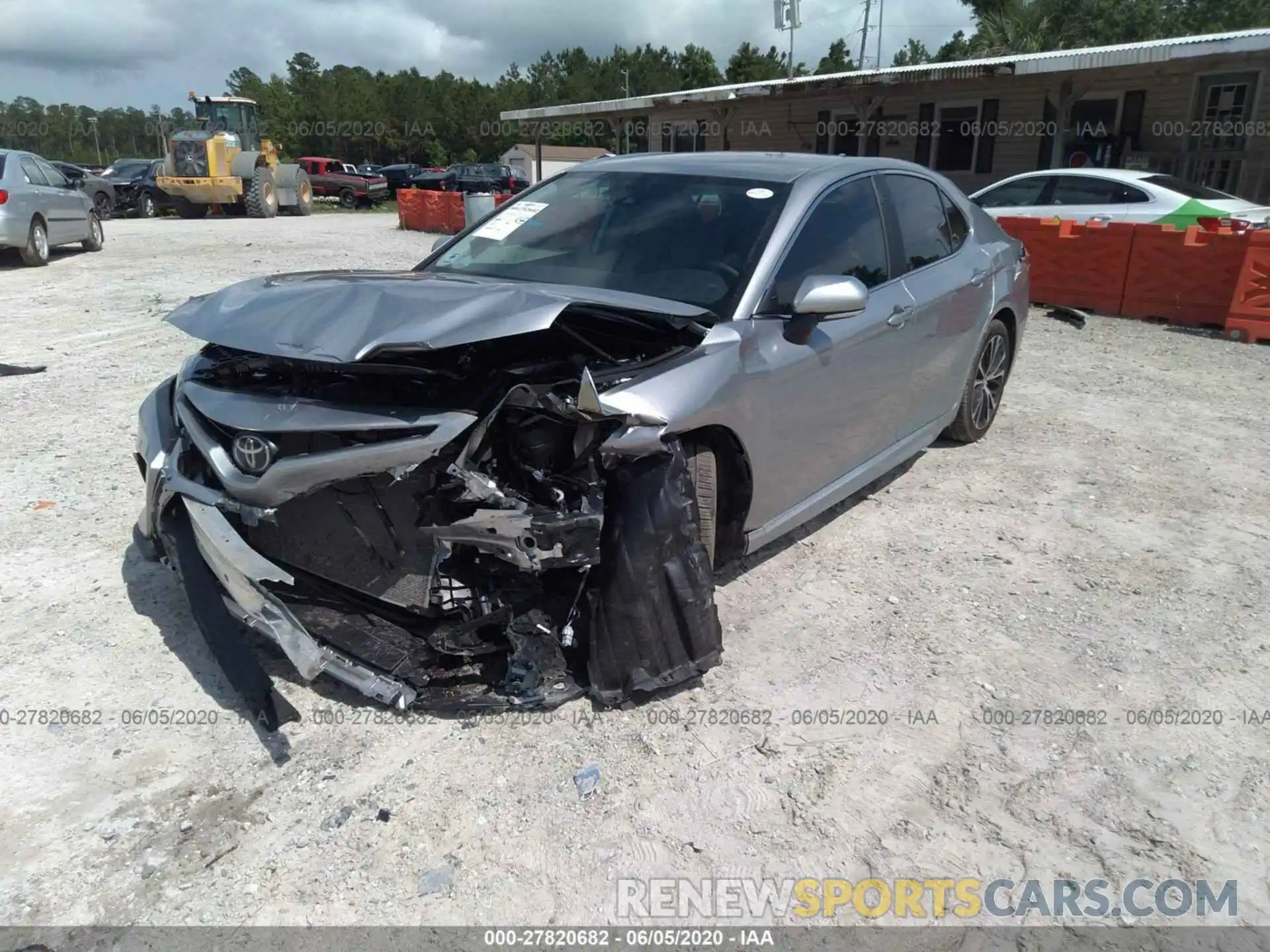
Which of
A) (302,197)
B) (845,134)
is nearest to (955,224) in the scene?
(845,134)

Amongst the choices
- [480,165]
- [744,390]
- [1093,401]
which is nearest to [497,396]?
[744,390]

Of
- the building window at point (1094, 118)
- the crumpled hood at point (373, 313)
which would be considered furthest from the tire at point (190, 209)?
the crumpled hood at point (373, 313)

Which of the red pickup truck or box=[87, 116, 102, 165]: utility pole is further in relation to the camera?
box=[87, 116, 102, 165]: utility pole

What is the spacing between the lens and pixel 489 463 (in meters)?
2.88

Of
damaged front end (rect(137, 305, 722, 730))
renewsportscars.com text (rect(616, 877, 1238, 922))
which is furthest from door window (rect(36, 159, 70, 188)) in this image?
renewsportscars.com text (rect(616, 877, 1238, 922))

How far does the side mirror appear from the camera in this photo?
337cm

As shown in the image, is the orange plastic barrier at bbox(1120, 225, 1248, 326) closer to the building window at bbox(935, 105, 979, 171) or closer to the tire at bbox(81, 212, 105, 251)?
the building window at bbox(935, 105, 979, 171)

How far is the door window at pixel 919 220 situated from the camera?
454 cm

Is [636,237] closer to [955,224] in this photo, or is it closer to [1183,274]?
[955,224]

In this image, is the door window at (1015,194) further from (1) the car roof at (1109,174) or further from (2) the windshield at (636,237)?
(2) the windshield at (636,237)

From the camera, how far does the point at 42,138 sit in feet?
308

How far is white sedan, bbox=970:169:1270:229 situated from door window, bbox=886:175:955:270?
22.1 ft

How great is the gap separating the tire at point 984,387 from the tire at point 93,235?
1540 centimetres

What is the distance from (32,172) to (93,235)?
91.9 inches
